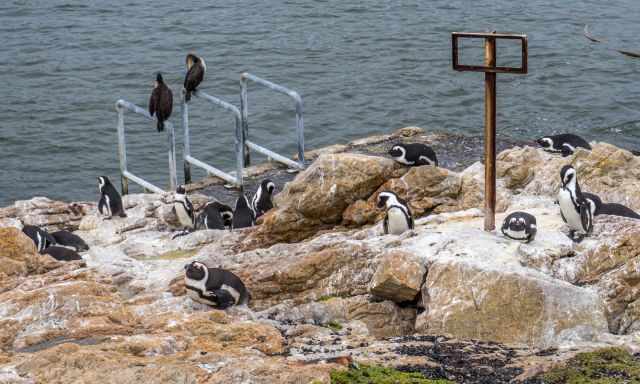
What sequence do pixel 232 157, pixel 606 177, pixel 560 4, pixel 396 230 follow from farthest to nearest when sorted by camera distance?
pixel 560 4
pixel 232 157
pixel 606 177
pixel 396 230

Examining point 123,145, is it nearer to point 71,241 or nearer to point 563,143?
point 71,241

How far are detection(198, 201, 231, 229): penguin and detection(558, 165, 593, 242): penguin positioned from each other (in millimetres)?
5745

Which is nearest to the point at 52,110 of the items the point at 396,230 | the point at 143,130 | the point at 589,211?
the point at 143,130

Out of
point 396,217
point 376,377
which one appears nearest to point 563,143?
point 396,217

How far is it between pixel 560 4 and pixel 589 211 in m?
26.8

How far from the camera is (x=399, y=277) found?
10.8m

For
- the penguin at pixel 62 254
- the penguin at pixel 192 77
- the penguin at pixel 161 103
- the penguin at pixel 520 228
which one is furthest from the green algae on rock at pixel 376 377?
the penguin at pixel 192 77

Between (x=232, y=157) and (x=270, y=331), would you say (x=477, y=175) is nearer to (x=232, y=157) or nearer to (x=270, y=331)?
(x=270, y=331)

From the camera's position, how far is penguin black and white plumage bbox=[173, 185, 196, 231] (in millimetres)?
16719

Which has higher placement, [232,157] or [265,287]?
[265,287]

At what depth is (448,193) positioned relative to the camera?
1539cm

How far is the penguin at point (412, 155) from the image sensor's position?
15.6 m

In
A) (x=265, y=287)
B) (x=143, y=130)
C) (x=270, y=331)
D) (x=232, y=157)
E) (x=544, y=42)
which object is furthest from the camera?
(x=544, y=42)

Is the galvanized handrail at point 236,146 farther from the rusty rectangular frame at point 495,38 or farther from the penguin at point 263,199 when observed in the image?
the rusty rectangular frame at point 495,38
